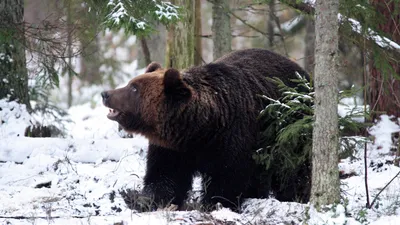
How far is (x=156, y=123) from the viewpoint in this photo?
7.05m

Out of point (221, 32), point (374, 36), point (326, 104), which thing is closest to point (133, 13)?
point (374, 36)

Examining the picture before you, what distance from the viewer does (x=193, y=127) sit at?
22.8 ft

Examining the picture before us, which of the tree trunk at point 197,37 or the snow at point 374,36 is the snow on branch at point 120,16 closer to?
the snow at point 374,36

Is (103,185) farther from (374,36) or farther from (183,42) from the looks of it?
(374,36)

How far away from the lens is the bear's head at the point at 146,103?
6949 millimetres

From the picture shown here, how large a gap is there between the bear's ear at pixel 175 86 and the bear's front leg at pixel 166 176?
2.36 ft

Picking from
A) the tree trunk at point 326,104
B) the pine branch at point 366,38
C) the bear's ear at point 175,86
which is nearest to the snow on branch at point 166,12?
the bear's ear at point 175,86

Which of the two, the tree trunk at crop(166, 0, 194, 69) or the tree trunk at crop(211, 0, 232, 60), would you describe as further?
the tree trunk at crop(211, 0, 232, 60)

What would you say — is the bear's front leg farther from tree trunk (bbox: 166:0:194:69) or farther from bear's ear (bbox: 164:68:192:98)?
tree trunk (bbox: 166:0:194:69)

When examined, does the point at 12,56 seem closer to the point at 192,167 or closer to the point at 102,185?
the point at 102,185

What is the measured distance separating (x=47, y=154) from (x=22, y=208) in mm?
2285

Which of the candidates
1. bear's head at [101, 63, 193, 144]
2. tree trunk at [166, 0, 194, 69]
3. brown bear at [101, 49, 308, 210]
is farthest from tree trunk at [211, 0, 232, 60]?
bear's head at [101, 63, 193, 144]

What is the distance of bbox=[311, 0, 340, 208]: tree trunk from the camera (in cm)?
535

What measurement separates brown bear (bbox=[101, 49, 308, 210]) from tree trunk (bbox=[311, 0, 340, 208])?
5.06 feet
